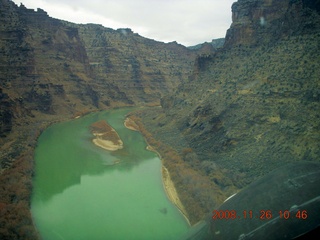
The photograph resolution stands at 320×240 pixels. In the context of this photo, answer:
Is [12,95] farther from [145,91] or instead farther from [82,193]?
[145,91]

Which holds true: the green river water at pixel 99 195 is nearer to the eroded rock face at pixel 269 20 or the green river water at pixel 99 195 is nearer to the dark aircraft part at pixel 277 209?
the dark aircraft part at pixel 277 209

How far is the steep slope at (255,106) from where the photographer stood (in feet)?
86.0

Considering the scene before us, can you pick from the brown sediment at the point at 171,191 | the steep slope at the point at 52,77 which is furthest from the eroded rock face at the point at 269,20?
the steep slope at the point at 52,77

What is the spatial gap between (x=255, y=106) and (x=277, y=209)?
25.7 metres

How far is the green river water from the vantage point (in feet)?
66.9

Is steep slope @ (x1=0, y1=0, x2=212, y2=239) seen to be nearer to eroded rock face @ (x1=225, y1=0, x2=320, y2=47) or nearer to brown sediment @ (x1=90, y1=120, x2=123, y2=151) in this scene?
brown sediment @ (x1=90, y1=120, x2=123, y2=151)

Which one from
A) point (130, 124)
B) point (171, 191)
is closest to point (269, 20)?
point (130, 124)

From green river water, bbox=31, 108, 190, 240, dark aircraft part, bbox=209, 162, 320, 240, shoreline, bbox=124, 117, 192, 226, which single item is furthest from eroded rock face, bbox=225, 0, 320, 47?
dark aircraft part, bbox=209, 162, 320, 240

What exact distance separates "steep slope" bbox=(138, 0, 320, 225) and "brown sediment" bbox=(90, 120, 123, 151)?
6.38m

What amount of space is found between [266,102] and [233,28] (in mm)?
26682

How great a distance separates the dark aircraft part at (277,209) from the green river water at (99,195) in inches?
442
